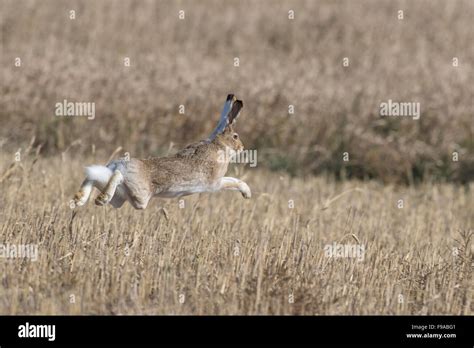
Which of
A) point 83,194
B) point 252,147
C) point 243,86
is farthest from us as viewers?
point 243,86

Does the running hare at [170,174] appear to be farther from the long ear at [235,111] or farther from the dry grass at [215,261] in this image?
the dry grass at [215,261]

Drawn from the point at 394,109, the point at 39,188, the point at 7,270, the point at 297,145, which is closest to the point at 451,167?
the point at 394,109

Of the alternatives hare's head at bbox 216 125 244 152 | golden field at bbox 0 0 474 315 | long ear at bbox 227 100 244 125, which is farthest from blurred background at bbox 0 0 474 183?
long ear at bbox 227 100 244 125

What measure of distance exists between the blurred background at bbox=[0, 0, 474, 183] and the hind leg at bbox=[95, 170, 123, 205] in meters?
7.34

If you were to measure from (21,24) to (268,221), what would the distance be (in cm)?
1340

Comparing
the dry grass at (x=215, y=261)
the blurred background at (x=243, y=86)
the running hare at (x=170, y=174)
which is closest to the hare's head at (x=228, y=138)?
the running hare at (x=170, y=174)

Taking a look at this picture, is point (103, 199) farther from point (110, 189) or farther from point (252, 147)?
point (252, 147)

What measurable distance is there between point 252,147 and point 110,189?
30.8 feet

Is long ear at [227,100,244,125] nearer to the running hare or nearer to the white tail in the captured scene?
the running hare

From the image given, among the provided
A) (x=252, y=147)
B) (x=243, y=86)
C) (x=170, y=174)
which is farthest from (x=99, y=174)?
(x=243, y=86)

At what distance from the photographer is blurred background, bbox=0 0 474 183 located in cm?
1577

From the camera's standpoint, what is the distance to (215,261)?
759 cm

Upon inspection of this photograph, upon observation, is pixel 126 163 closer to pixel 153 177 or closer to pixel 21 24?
pixel 153 177

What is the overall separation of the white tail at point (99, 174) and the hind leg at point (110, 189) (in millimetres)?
61
